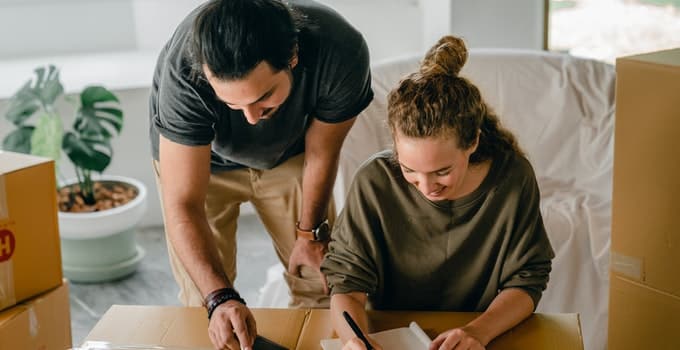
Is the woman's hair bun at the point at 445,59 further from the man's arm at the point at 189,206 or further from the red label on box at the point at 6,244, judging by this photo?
the red label on box at the point at 6,244

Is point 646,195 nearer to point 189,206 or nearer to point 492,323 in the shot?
point 492,323

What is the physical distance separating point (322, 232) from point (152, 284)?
4.26 feet

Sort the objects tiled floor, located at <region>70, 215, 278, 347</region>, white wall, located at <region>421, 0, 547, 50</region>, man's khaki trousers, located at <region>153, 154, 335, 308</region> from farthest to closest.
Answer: white wall, located at <region>421, 0, 547, 50</region>, tiled floor, located at <region>70, 215, 278, 347</region>, man's khaki trousers, located at <region>153, 154, 335, 308</region>

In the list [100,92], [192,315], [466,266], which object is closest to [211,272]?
[192,315]

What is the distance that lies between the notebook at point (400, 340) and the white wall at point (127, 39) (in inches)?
80.6

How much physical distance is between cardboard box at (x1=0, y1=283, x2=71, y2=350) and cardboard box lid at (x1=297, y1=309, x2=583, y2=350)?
526mm

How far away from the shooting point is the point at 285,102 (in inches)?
67.7

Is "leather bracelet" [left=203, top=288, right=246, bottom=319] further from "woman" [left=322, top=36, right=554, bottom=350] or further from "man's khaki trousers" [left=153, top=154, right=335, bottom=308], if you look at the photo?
"man's khaki trousers" [left=153, top=154, right=335, bottom=308]

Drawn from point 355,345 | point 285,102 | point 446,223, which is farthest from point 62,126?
point 355,345

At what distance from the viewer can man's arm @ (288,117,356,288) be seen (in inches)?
72.4

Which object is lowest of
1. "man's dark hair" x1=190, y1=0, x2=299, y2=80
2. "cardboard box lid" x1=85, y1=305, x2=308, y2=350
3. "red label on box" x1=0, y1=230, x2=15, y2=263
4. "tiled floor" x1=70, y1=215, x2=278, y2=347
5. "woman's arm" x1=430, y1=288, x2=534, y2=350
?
"tiled floor" x1=70, y1=215, x2=278, y2=347

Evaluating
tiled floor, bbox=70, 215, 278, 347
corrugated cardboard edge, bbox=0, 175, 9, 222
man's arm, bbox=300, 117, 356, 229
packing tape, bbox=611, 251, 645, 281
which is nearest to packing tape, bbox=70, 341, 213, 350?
corrugated cardboard edge, bbox=0, 175, 9, 222

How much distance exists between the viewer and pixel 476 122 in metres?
1.46

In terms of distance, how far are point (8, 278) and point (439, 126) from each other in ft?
2.68
